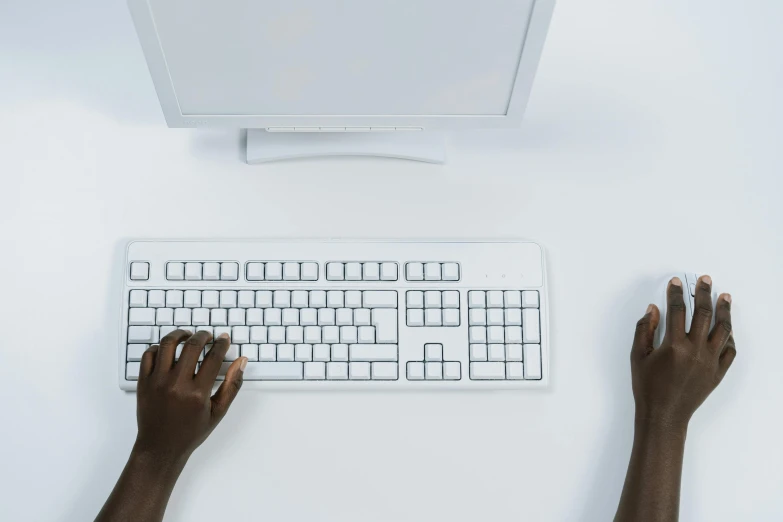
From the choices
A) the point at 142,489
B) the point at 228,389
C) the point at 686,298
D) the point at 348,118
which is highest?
the point at 348,118

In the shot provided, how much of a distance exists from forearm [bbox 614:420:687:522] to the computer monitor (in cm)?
37

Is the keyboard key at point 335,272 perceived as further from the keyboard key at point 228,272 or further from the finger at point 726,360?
the finger at point 726,360

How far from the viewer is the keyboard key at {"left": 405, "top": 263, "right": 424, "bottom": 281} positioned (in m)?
0.73

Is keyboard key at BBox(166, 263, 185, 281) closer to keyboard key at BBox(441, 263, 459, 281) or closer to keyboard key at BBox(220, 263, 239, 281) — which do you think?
keyboard key at BBox(220, 263, 239, 281)

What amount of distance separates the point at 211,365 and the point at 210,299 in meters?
0.07

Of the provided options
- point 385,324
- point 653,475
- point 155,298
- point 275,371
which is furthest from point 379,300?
point 653,475

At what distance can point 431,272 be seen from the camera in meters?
0.73

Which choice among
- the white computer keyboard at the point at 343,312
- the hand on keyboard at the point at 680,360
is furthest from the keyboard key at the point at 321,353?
the hand on keyboard at the point at 680,360

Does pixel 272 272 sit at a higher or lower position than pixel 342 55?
lower

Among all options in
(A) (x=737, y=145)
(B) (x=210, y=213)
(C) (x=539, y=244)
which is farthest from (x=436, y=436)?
(A) (x=737, y=145)

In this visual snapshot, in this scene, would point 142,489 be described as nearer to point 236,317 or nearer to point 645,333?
point 236,317

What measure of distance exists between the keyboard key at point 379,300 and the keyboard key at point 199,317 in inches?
6.7

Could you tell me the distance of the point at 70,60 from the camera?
2.60 feet

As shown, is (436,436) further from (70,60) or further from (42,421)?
(70,60)
